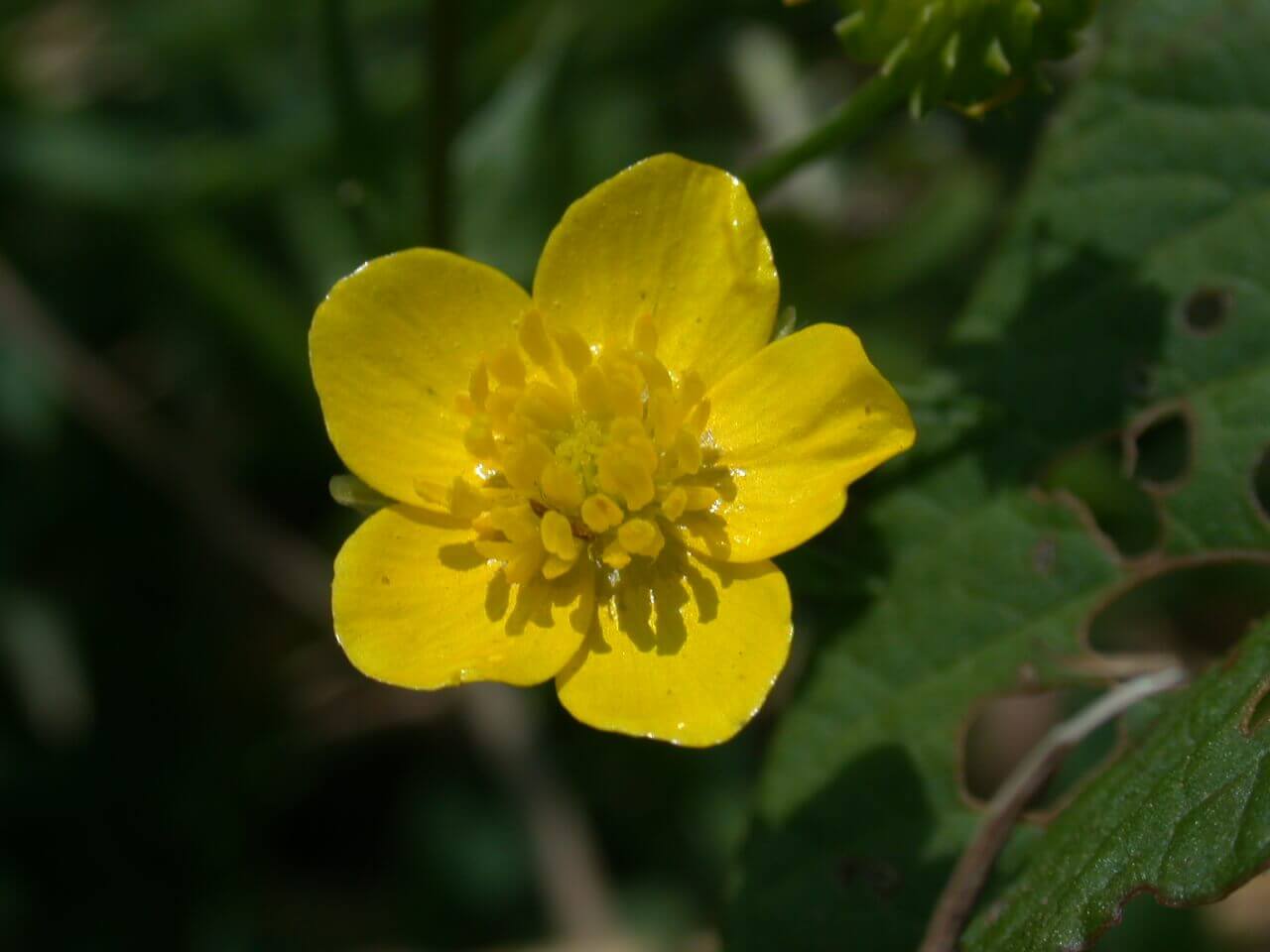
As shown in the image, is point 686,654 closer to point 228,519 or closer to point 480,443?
point 480,443

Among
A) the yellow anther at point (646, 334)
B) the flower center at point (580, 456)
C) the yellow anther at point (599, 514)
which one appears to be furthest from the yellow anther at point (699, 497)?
the yellow anther at point (646, 334)

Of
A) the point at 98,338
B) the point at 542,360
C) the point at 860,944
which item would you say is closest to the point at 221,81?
the point at 98,338

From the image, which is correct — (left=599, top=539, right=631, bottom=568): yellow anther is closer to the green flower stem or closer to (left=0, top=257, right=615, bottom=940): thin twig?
the green flower stem

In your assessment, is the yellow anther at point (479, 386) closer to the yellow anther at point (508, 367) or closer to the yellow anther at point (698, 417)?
the yellow anther at point (508, 367)

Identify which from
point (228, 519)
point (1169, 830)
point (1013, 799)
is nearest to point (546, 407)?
point (1013, 799)

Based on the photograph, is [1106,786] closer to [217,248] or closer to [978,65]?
[978,65]

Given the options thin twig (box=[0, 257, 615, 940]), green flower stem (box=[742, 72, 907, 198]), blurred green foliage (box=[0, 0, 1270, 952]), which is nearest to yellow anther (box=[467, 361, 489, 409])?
green flower stem (box=[742, 72, 907, 198])

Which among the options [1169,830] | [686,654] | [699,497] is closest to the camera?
[1169,830]
